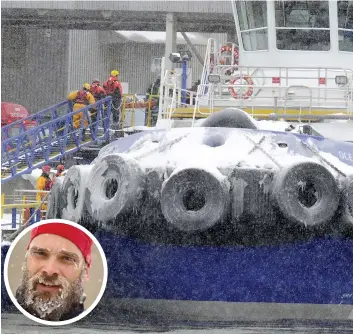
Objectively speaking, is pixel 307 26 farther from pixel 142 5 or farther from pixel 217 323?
pixel 142 5

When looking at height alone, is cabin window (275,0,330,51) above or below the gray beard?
above

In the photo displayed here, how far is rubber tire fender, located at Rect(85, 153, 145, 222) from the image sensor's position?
7898mm

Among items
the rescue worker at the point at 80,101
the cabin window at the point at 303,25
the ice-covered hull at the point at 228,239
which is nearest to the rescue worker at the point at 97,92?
the rescue worker at the point at 80,101

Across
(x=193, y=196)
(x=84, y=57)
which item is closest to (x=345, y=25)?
(x=193, y=196)

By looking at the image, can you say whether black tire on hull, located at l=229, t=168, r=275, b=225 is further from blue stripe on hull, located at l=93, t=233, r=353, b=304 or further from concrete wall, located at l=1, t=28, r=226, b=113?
concrete wall, located at l=1, t=28, r=226, b=113

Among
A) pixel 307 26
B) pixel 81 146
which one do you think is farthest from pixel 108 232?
pixel 81 146

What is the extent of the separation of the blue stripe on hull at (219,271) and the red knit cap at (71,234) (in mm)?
2119

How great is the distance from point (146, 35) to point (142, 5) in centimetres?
614

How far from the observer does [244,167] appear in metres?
8.02

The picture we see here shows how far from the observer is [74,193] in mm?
8602

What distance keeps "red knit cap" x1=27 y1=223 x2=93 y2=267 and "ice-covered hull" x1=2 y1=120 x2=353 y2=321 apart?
1.68 m

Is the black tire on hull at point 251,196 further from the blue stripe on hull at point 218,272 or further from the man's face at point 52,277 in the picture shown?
the man's face at point 52,277

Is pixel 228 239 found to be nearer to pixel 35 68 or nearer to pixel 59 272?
pixel 59 272

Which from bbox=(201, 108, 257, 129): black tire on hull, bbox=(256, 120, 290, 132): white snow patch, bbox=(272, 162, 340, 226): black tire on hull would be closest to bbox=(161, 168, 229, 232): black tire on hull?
bbox=(272, 162, 340, 226): black tire on hull
